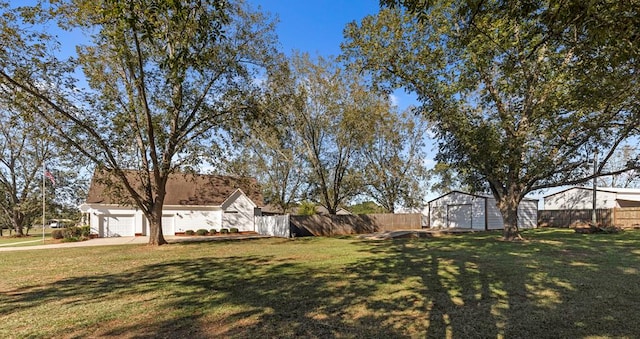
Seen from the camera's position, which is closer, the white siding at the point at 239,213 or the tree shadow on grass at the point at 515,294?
the tree shadow on grass at the point at 515,294

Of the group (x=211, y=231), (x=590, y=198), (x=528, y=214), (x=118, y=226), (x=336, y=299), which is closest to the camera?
(x=336, y=299)

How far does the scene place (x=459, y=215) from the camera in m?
29.1

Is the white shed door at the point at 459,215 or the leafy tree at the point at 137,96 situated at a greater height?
the leafy tree at the point at 137,96

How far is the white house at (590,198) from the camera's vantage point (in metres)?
29.8

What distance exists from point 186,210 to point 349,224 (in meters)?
12.3

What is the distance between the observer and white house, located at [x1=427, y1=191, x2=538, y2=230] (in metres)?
27.2

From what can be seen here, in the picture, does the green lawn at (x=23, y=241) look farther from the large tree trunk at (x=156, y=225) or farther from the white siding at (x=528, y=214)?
the white siding at (x=528, y=214)

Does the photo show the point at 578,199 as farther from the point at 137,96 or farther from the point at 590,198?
the point at 137,96

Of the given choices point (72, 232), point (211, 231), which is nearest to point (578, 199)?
point (211, 231)

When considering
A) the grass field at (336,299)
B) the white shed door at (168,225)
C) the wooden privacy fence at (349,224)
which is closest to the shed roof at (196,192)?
the white shed door at (168,225)

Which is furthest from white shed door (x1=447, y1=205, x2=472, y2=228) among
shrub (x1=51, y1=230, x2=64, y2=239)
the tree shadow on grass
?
shrub (x1=51, y1=230, x2=64, y2=239)

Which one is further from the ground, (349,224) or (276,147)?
(276,147)

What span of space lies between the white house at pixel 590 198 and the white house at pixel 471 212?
677 cm

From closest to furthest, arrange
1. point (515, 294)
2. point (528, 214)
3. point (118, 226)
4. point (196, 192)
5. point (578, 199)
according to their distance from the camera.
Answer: point (515, 294) → point (118, 226) → point (528, 214) → point (196, 192) → point (578, 199)
